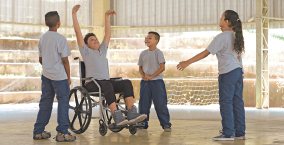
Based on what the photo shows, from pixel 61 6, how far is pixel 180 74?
377cm

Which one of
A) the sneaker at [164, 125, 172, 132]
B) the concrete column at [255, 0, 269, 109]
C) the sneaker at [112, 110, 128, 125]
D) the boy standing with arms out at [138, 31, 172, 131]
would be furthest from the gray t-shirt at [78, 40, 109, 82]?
A: the concrete column at [255, 0, 269, 109]

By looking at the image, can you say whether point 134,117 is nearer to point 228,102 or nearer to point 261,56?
point 228,102

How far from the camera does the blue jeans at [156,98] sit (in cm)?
381

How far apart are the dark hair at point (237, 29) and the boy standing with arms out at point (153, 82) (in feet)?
3.61

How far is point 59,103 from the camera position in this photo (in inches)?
115

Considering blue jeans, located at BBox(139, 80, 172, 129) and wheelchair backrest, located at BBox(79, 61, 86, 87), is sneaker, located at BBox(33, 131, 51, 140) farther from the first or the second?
blue jeans, located at BBox(139, 80, 172, 129)

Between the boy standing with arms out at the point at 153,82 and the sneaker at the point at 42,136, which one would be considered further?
the boy standing with arms out at the point at 153,82

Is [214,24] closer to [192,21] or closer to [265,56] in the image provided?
[192,21]

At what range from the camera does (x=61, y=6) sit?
912cm

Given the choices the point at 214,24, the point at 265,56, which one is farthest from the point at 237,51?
the point at 214,24

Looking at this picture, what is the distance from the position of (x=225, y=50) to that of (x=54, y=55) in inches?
57.2

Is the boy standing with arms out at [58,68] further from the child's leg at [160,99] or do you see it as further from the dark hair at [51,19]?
the child's leg at [160,99]

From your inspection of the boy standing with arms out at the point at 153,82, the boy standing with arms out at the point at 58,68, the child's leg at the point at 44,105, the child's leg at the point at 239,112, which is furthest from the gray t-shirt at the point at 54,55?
the child's leg at the point at 239,112

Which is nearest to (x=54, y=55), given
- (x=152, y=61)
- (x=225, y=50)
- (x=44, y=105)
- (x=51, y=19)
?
(x=51, y=19)
